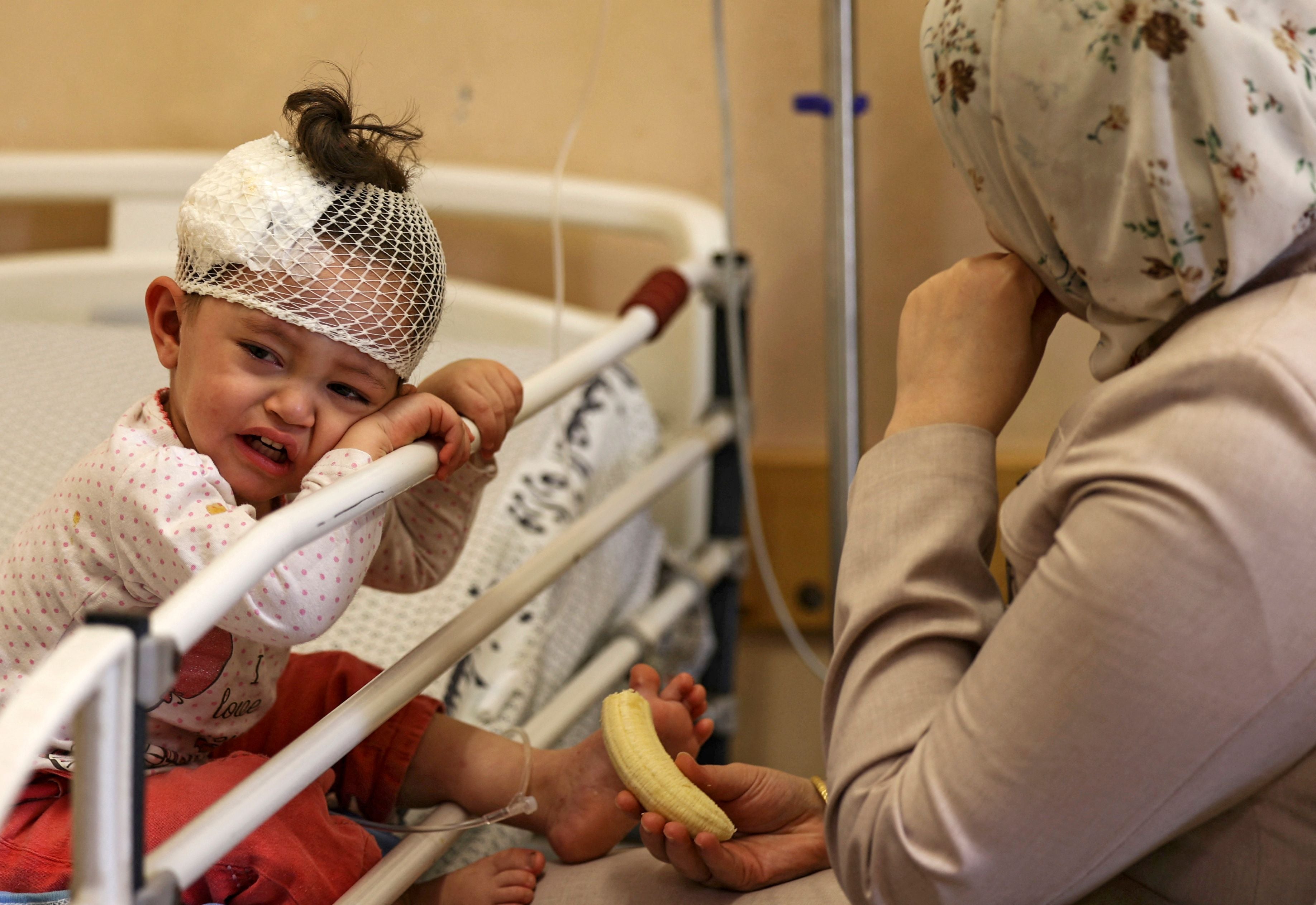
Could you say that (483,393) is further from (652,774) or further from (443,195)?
(443,195)

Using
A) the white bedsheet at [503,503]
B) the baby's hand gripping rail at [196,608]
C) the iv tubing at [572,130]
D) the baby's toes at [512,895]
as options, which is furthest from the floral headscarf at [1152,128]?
the iv tubing at [572,130]

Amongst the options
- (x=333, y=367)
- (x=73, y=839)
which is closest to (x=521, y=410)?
(x=333, y=367)

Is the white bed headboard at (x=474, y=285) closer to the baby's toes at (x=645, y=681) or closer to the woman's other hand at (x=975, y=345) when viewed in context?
the baby's toes at (x=645, y=681)

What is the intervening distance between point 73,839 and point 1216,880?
1.69 feet

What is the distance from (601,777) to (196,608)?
412 millimetres

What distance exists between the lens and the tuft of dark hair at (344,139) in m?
0.76

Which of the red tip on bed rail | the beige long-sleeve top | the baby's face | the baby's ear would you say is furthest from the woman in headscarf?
the red tip on bed rail

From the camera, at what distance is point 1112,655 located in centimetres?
50

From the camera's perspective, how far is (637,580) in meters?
1.40

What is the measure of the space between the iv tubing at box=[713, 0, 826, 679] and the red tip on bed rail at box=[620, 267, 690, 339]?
0.21 metres

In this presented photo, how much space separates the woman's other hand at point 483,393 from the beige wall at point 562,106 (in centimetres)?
81

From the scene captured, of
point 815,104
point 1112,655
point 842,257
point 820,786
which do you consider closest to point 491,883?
point 820,786

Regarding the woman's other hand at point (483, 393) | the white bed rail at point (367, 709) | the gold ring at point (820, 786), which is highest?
the woman's other hand at point (483, 393)

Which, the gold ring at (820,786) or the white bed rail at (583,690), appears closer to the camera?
the white bed rail at (583,690)
